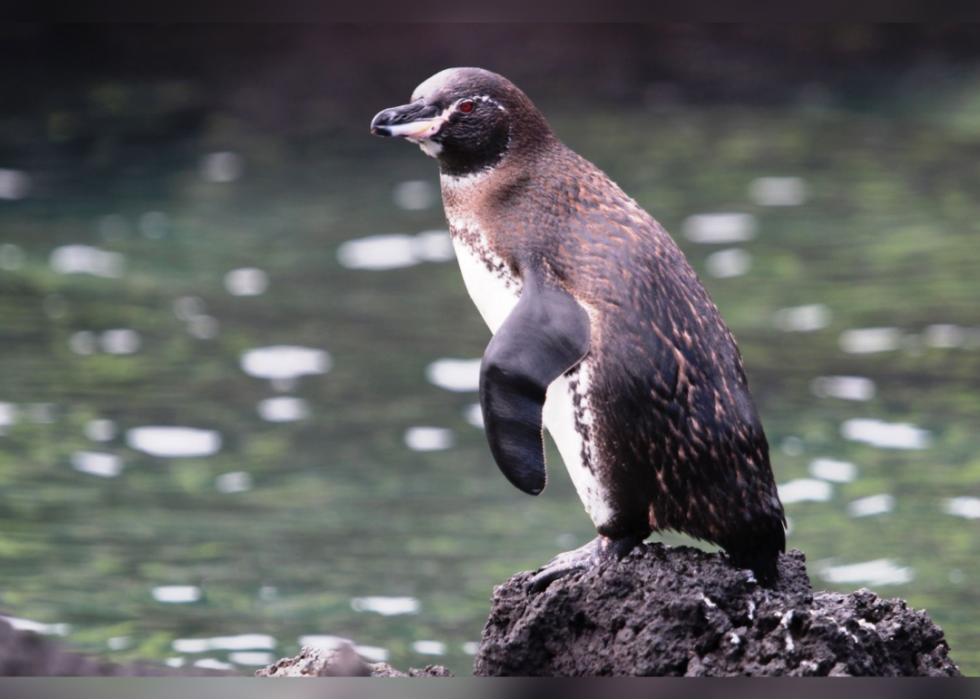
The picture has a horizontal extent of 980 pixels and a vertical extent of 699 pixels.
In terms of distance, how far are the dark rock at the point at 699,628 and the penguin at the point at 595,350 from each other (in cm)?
6

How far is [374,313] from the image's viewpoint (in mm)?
6699

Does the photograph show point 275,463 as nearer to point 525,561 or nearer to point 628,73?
point 525,561

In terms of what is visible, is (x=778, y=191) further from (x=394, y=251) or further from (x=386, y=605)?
(x=386, y=605)

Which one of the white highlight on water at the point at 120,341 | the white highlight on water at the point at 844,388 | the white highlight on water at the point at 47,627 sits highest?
the white highlight on water at the point at 120,341

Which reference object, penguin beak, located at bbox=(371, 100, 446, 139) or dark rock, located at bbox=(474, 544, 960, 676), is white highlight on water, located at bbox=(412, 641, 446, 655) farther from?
penguin beak, located at bbox=(371, 100, 446, 139)

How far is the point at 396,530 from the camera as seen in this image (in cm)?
480

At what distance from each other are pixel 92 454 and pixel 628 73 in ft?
18.7

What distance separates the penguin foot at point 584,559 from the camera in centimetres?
238

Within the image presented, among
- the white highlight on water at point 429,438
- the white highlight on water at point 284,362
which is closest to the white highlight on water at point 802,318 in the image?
the white highlight on water at point 429,438

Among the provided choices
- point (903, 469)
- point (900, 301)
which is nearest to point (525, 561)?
point (903, 469)

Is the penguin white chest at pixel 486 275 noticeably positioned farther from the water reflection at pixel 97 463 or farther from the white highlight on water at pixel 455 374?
the white highlight on water at pixel 455 374

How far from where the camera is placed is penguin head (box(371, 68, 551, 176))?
2.42m

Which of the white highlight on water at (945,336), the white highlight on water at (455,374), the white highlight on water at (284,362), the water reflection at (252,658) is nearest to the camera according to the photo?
the water reflection at (252,658)

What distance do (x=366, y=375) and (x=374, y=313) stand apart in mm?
636
